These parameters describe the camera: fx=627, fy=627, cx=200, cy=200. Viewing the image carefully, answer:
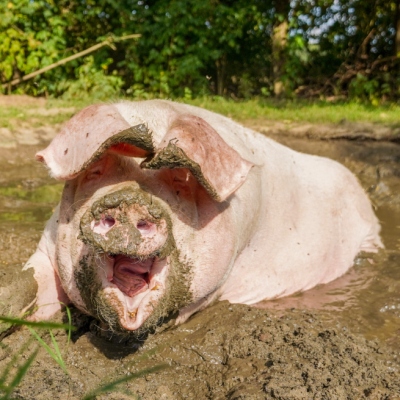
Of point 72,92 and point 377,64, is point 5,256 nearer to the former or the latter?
point 72,92

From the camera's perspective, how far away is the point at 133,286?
2.74m

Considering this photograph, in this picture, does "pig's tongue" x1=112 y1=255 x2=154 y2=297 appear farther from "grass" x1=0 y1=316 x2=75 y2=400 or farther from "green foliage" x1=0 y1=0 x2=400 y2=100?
"green foliage" x1=0 y1=0 x2=400 y2=100

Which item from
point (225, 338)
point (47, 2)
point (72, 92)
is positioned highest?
point (47, 2)

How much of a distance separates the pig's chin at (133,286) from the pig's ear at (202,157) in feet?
1.34

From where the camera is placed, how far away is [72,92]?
11672 mm

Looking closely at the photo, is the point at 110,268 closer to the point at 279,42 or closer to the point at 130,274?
the point at 130,274

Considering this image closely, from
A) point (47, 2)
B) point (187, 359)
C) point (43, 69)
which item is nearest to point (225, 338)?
point (187, 359)

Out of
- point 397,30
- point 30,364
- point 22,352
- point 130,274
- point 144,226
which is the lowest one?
point 30,364

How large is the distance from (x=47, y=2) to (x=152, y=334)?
10.4m

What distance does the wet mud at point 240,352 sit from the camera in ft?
8.17

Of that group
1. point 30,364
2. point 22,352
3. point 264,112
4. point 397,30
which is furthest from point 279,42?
point 22,352

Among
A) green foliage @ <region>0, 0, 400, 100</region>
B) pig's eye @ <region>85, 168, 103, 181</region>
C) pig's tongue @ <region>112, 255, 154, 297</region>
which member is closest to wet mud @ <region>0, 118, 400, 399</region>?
pig's tongue @ <region>112, 255, 154, 297</region>

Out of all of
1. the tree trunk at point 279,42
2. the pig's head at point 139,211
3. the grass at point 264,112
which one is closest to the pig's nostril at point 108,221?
the pig's head at point 139,211

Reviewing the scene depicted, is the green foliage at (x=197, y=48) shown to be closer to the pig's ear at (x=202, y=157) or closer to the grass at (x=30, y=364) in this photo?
the pig's ear at (x=202, y=157)
